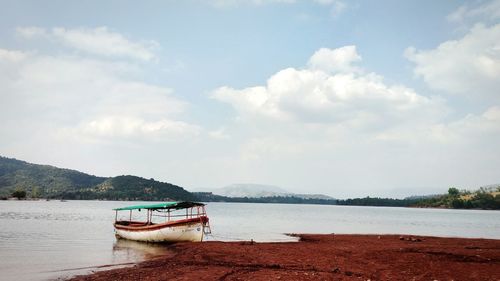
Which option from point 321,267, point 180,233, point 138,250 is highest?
point 321,267

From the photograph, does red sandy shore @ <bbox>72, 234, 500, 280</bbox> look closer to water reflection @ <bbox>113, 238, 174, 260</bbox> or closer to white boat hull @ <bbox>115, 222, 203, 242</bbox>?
water reflection @ <bbox>113, 238, 174, 260</bbox>

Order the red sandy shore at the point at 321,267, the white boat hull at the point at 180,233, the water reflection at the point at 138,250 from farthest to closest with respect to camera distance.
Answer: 1. the white boat hull at the point at 180,233
2. the water reflection at the point at 138,250
3. the red sandy shore at the point at 321,267

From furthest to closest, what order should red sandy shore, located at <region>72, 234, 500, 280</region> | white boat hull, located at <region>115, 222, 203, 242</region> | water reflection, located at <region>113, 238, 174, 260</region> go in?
white boat hull, located at <region>115, 222, 203, 242</region> → water reflection, located at <region>113, 238, 174, 260</region> → red sandy shore, located at <region>72, 234, 500, 280</region>

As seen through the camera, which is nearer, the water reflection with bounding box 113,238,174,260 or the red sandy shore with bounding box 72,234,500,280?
the red sandy shore with bounding box 72,234,500,280

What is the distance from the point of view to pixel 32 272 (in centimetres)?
2312

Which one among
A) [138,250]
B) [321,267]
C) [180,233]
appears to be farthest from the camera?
[180,233]

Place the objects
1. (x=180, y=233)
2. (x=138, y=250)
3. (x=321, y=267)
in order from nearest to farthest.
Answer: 1. (x=321, y=267)
2. (x=138, y=250)
3. (x=180, y=233)

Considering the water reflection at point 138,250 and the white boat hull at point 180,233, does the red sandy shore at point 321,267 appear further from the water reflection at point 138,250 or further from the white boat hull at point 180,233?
the white boat hull at point 180,233

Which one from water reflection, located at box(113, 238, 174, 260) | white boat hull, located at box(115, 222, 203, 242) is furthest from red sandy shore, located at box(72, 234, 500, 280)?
white boat hull, located at box(115, 222, 203, 242)

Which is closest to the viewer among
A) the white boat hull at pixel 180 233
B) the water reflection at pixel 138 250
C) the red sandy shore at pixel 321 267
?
the red sandy shore at pixel 321 267

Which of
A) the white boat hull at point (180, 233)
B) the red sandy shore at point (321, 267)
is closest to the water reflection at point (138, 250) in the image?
the white boat hull at point (180, 233)

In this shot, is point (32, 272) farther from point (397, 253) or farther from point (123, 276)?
point (397, 253)

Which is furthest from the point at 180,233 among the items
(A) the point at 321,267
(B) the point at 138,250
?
(A) the point at 321,267

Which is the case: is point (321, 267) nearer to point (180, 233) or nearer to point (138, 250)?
point (138, 250)
